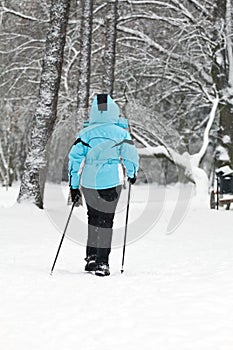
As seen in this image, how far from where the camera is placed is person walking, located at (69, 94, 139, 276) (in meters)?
6.40

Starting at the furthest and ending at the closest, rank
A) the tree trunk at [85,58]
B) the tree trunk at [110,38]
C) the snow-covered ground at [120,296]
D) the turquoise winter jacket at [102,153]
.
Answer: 1. the tree trunk at [110,38]
2. the tree trunk at [85,58]
3. the turquoise winter jacket at [102,153]
4. the snow-covered ground at [120,296]

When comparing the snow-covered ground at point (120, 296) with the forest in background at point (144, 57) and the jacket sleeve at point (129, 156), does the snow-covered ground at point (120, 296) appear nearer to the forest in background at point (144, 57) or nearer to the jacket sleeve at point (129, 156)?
the jacket sleeve at point (129, 156)

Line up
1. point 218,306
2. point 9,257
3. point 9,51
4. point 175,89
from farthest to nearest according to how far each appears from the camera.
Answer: point 175,89
point 9,51
point 9,257
point 218,306

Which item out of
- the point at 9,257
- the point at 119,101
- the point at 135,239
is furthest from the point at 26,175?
the point at 119,101

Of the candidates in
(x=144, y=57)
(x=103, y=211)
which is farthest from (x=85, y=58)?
Answer: (x=103, y=211)

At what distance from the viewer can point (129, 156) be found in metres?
6.46

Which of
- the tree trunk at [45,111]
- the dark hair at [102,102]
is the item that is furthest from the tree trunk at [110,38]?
the dark hair at [102,102]

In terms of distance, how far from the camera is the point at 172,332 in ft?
13.0

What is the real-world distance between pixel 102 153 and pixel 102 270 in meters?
1.27

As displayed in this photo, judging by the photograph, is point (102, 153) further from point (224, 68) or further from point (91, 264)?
point (224, 68)

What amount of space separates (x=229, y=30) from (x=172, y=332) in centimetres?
1503

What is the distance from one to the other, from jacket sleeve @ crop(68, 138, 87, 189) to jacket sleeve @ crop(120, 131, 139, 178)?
0.43m

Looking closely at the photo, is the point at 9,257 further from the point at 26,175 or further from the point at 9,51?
the point at 9,51

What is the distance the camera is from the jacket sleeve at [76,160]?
641 centimetres
